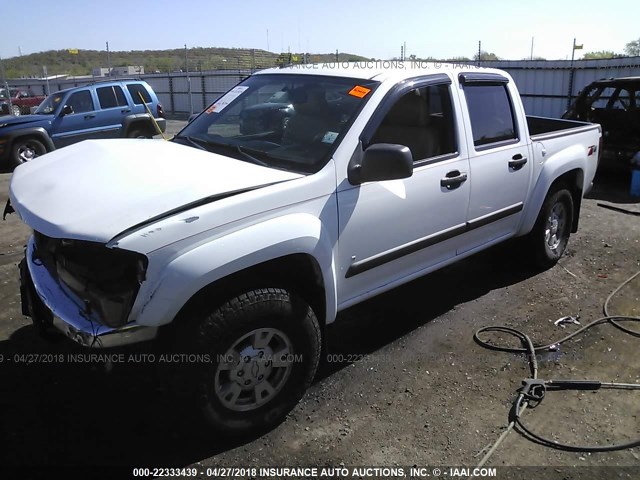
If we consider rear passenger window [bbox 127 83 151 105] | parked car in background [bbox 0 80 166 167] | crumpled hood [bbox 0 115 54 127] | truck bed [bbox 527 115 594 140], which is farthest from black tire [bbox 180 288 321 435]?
rear passenger window [bbox 127 83 151 105]

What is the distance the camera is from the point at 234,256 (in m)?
2.53

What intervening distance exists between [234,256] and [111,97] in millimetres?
11326

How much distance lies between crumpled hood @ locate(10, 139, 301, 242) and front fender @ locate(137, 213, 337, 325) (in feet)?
0.76

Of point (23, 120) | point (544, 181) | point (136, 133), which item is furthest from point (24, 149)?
point (544, 181)

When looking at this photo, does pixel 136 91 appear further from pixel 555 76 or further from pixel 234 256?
pixel 234 256

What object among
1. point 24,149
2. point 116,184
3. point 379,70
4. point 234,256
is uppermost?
point 379,70

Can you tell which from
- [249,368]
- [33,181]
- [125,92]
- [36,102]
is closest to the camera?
[249,368]

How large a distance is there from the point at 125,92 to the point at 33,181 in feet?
34.5

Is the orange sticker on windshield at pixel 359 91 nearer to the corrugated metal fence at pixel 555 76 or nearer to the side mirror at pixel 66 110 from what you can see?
the side mirror at pixel 66 110

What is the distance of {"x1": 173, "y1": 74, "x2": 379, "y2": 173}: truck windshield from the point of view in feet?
10.5

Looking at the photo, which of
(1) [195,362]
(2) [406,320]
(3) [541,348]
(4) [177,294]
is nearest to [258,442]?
(1) [195,362]

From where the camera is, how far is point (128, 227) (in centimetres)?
235

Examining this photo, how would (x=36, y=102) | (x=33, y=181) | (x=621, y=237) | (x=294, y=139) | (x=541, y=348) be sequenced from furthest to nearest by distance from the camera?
(x=36, y=102)
(x=621, y=237)
(x=541, y=348)
(x=294, y=139)
(x=33, y=181)

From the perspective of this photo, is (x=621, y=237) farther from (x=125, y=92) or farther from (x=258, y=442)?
(x=125, y=92)
